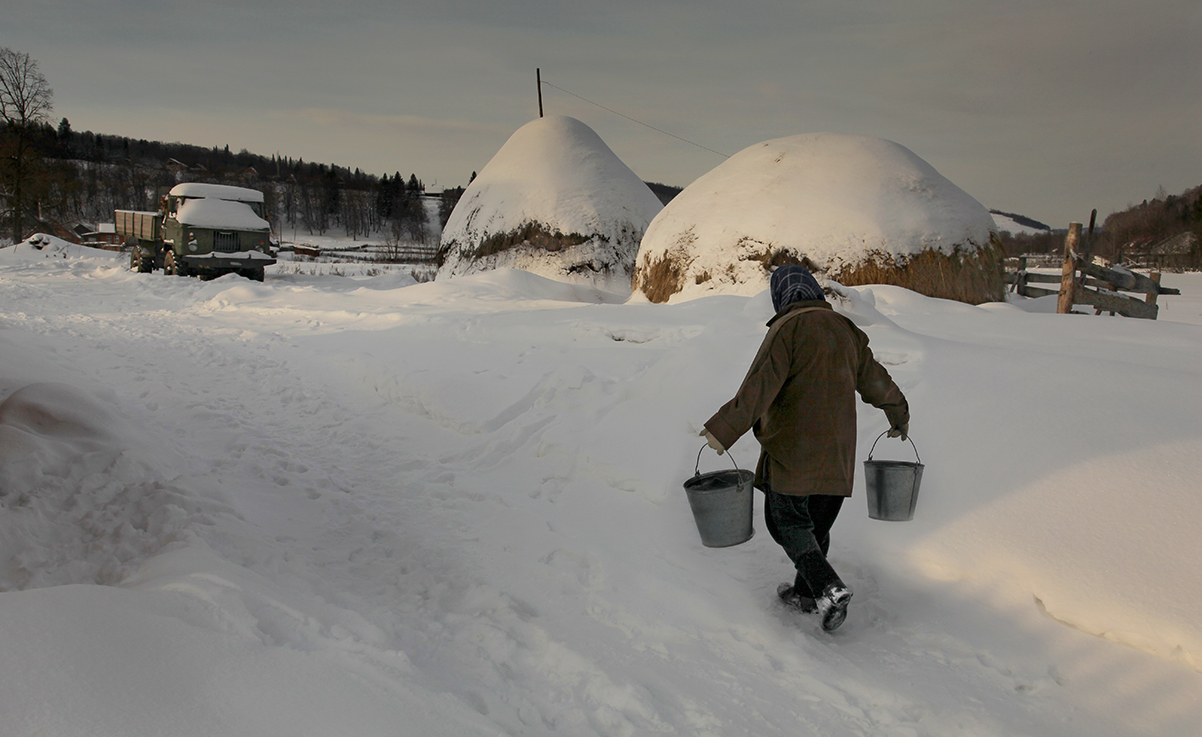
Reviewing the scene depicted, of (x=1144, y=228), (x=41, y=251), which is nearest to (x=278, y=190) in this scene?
(x=41, y=251)

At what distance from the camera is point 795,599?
3.04 metres

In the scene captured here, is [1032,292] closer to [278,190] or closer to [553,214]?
[553,214]

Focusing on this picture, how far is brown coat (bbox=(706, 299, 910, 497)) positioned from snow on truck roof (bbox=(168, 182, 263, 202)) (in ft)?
60.3

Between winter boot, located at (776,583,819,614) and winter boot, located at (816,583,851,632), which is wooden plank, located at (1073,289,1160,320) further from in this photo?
winter boot, located at (816,583,851,632)

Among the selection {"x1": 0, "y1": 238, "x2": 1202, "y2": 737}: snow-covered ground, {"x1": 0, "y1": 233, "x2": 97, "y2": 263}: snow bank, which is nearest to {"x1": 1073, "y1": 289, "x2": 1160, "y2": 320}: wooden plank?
{"x1": 0, "y1": 238, "x2": 1202, "y2": 737}: snow-covered ground

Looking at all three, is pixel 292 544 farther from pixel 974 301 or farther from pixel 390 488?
pixel 974 301

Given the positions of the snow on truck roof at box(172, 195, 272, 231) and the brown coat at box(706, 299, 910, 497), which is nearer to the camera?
the brown coat at box(706, 299, 910, 497)

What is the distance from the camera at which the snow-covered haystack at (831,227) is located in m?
9.21

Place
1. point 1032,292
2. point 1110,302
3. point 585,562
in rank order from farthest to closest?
point 1032,292 < point 1110,302 < point 585,562

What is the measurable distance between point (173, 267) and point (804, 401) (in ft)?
65.8

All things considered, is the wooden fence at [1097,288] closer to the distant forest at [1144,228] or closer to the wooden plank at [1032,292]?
the wooden plank at [1032,292]

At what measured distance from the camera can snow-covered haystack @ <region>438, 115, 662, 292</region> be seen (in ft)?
48.8

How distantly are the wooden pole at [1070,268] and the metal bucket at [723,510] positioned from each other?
999cm

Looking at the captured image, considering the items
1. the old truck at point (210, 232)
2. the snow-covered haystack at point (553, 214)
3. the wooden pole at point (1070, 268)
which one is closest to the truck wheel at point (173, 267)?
the old truck at point (210, 232)
